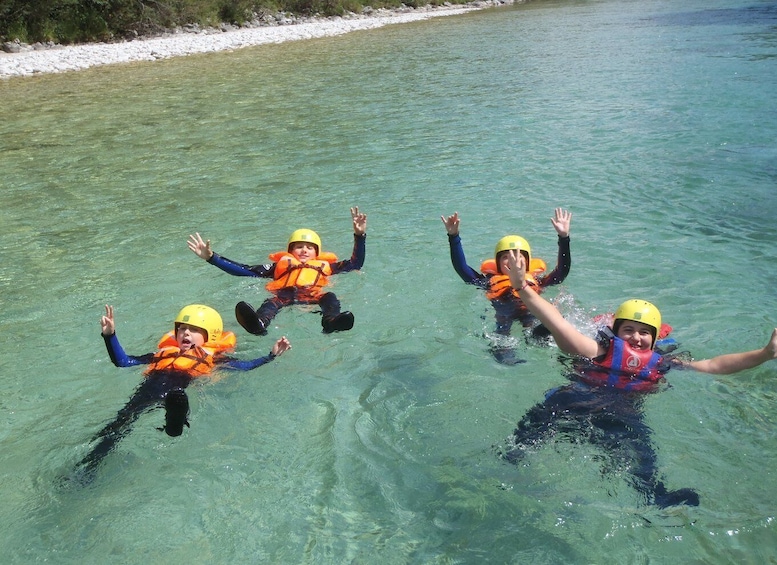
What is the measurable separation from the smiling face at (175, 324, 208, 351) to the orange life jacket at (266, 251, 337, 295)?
1.42 metres

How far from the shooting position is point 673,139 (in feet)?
44.2

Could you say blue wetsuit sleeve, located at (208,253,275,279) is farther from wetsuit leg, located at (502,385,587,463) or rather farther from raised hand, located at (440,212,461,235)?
wetsuit leg, located at (502,385,587,463)

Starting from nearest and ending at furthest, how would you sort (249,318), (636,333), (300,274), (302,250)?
(636,333), (249,318), (300,274), (302,250)

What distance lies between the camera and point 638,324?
5242mm

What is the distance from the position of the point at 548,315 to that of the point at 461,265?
8.11 feet

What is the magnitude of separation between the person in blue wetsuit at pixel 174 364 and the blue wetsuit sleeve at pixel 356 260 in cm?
170

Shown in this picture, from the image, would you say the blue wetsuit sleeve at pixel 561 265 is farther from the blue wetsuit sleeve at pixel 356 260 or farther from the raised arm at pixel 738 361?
the blue wetsuit sleeve at pixel 356 260

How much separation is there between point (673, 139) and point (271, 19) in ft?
124

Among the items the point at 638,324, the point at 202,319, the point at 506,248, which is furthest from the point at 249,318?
the point at 638,324

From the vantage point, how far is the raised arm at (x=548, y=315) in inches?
165

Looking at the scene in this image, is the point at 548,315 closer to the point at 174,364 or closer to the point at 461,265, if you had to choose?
the point at 461,265

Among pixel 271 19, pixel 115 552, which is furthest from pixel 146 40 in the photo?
pixel 115 552

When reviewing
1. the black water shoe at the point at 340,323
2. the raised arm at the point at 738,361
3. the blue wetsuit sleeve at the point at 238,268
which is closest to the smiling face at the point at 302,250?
the blue wetsuit sleeve at the point at 238,268

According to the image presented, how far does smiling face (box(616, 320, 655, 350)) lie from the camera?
5.19 m
